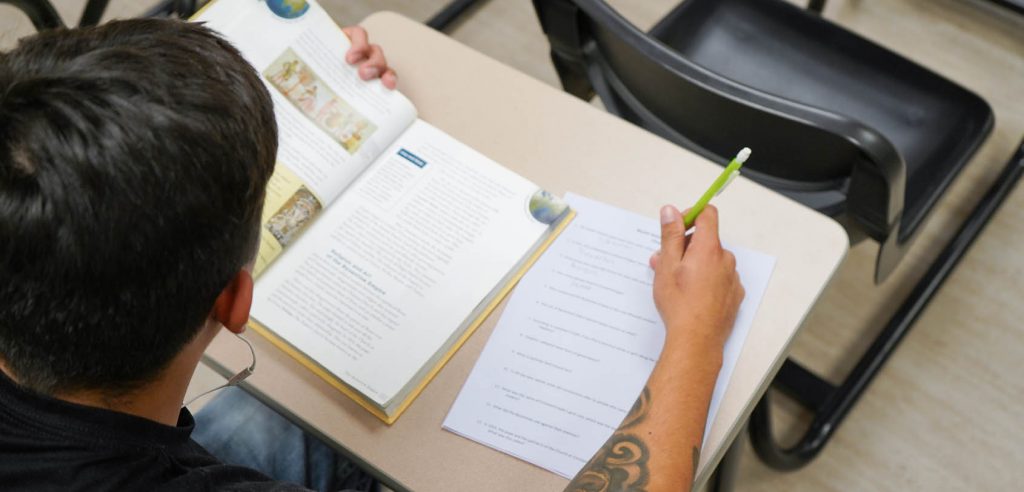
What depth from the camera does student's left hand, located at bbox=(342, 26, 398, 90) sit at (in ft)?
3.71

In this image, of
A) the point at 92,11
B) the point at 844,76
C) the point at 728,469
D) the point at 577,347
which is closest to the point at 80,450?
the point at 577,347

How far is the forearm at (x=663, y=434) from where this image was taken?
87 centimetres

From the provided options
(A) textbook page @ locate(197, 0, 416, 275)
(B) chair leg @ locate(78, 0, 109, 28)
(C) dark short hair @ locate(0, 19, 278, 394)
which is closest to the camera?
(C) dark short hair @ locate(0, 19, 278, 394)

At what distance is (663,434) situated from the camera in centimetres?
88

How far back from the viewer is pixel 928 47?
7.22ft

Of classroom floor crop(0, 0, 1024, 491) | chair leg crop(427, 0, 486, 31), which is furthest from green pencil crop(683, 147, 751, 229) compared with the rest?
chair leg crop(427, 0, 486, 31)

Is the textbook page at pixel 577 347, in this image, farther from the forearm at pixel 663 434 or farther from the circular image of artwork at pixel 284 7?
the circular image of artwork at pixel 284 7

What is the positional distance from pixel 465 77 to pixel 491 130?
3.9 inches

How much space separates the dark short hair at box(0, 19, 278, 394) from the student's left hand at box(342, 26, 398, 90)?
0.42 meters

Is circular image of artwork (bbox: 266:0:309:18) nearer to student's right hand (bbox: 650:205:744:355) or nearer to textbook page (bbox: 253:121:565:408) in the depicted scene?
textbook page (bbox: 253:121:565:408)

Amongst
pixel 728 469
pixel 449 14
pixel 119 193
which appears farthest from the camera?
pixel 449 14

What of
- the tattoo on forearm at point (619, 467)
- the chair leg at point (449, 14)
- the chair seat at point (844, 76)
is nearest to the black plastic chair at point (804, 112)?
the chair seat at point (844, 76)

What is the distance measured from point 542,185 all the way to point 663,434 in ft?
1.12

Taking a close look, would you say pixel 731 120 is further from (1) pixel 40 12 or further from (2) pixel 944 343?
(1) pixel 40 12
